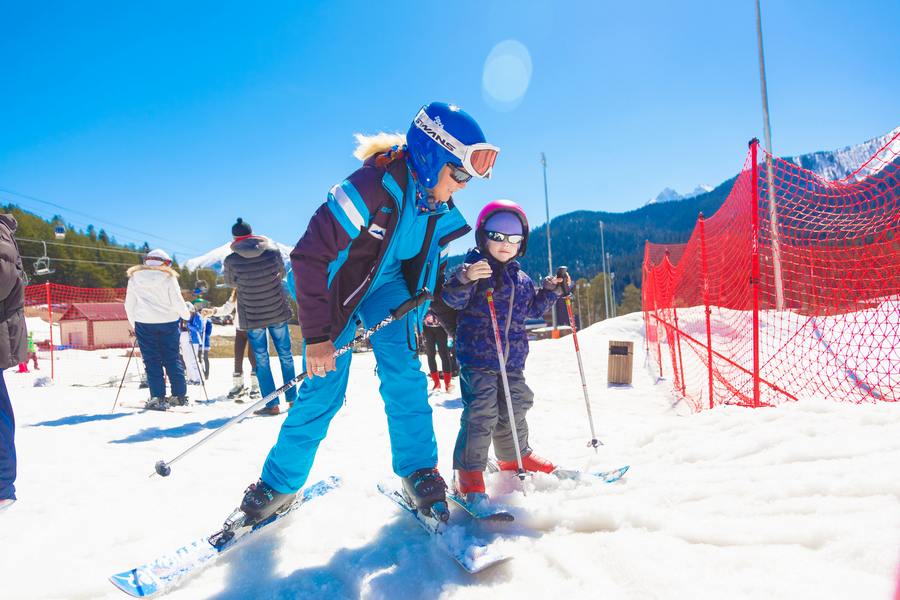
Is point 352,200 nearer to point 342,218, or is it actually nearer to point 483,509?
point 342,218

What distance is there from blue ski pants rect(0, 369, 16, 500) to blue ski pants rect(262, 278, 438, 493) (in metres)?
1.77

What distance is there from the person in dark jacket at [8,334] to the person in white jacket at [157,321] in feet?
9.99

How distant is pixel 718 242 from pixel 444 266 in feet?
22.2

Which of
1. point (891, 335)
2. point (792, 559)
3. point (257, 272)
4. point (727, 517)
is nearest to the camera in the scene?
point (792, 559)

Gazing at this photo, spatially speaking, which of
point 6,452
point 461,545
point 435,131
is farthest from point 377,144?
point 6,452

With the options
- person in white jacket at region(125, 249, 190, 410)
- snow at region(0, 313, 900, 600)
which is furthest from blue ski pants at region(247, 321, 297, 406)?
snow at region(0, 313, 900, 600)

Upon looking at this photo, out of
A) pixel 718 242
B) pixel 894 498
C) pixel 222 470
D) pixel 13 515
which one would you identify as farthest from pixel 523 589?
pixel 718 242

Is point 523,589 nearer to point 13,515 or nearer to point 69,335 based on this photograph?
point 13,515

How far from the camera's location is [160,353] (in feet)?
19.9

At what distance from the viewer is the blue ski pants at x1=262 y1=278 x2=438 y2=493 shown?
85.7 inches

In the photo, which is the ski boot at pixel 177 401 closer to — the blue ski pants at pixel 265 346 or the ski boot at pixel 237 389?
the ski boot at pixel 237 389

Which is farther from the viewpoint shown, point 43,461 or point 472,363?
point 43,461

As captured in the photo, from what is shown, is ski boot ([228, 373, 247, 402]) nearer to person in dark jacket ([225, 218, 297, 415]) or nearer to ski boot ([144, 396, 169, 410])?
ski boot ([144, 396, 169, 410])

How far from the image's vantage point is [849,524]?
1650 millimetres
